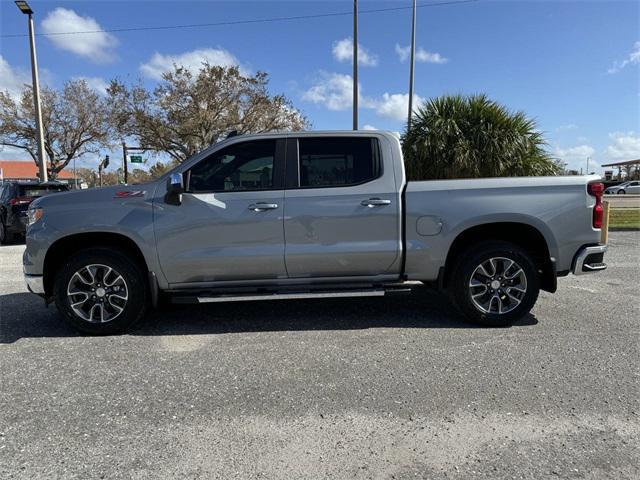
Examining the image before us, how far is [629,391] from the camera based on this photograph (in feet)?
11.3

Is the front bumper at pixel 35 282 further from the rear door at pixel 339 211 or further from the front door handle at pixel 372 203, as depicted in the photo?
the front door handle at pixel 372 203

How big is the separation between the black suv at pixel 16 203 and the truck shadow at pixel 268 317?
6832mm

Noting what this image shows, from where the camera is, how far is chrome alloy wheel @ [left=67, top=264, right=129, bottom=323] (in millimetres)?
4668

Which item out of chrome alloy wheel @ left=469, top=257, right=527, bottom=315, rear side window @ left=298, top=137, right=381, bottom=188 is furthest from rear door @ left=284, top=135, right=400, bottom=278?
chrome alloy wheel @ left=469, top=257, right=527, bottom=315

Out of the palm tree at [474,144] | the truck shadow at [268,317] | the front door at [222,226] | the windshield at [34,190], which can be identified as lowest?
the truck shadow at [268,317]

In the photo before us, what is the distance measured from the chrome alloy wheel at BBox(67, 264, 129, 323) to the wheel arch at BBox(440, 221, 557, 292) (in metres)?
3.23

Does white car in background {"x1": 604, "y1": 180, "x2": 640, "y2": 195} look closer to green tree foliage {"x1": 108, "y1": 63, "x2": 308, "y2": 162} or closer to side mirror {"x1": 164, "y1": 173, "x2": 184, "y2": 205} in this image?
green tree foliage {"x1": 108, "y1": 63, "x2": 308, "y2": 162}

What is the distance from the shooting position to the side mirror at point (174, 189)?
4539 millimetres

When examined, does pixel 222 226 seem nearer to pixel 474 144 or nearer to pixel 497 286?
pixel 497 286

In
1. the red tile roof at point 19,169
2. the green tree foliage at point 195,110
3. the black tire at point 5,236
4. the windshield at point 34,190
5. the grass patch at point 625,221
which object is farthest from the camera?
the red tile roof at point 19,169

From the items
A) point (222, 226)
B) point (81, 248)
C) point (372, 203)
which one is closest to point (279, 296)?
point (222, 226)

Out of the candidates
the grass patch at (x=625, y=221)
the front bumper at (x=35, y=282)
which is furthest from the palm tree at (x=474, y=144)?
the front bumper at (x=35, y=282)

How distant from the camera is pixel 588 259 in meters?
4.83

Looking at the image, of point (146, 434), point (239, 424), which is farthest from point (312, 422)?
point (146, 434)
